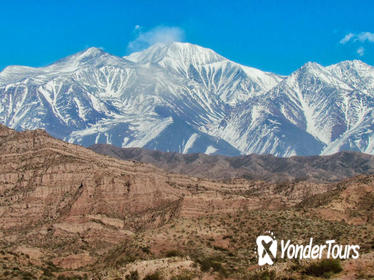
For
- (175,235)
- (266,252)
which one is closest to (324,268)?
(266,252)

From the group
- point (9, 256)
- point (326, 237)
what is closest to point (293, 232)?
point (326, 237)

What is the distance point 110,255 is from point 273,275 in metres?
57.5

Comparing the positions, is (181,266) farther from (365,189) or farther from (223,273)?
(365,189)

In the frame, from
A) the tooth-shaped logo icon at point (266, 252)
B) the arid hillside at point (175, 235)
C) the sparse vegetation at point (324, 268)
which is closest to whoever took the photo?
the sparse vegetation at point (324, 268)

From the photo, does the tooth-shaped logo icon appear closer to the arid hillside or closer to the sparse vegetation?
the arid hillside

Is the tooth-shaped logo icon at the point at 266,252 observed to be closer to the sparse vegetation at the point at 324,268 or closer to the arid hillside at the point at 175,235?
the arid hillside at the point at 175,235

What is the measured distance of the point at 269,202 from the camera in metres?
189

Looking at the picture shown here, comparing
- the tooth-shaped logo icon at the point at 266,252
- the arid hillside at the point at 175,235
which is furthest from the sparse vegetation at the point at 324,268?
the tooth-shaped logo icon at the point at 266,252

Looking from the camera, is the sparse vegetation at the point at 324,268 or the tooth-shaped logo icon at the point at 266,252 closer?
the sparse vegetation at the point at 324,268

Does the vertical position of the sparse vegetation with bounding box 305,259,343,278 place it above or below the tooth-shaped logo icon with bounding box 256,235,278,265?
below

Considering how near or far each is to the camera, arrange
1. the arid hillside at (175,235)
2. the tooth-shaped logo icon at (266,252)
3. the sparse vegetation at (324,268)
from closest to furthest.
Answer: the sparse vegetation at (324,268), the tooth-shaped logo icon at (266,252), the arid hillside at (175,235)

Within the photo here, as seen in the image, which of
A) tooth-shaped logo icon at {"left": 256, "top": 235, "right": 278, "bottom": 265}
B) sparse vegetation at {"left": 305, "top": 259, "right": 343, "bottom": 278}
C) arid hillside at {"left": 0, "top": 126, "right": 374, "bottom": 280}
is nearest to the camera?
sparse vegetation at {"left": 305, "top": 259, "right": 343, "bottom": 278}

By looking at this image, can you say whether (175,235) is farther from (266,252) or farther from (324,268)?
(324,268)

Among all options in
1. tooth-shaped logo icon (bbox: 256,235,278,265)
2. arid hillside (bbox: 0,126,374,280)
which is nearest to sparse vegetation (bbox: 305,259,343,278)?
arid hillside (bbox: 0,126,374,280)
